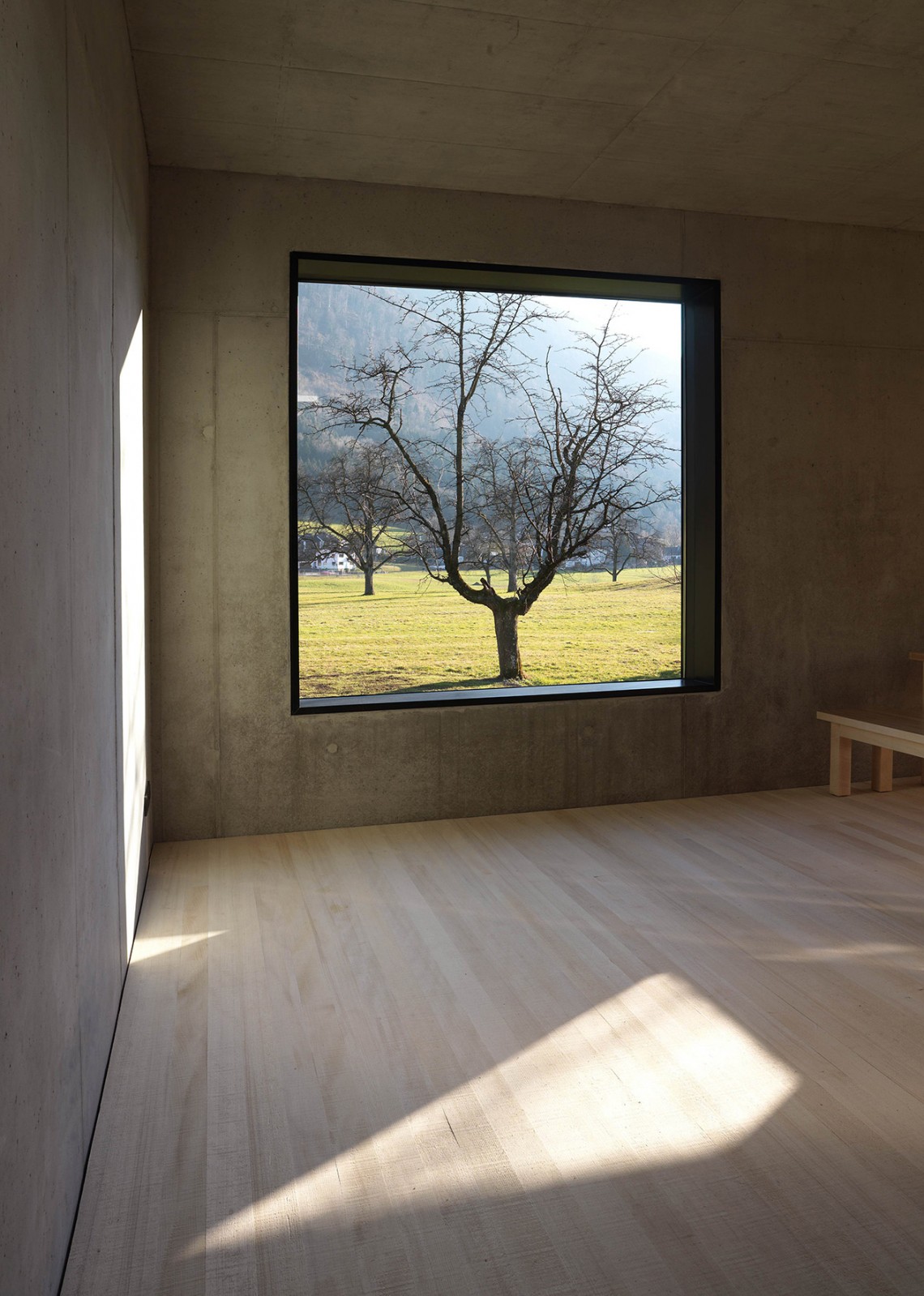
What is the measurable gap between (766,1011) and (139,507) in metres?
2.76

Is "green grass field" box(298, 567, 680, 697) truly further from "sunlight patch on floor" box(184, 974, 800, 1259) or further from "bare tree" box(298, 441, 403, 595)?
"sunlight patch on floor" box(184, 974, 800, 1259)

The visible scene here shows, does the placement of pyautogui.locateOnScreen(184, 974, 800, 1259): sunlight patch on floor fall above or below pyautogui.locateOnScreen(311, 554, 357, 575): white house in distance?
below

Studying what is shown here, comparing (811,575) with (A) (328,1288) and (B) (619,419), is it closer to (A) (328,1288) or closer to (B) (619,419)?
(B) (619,419)

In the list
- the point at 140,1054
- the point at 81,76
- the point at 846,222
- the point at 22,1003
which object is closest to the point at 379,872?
the point at 140,1054

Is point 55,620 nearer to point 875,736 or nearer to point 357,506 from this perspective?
point 357,506

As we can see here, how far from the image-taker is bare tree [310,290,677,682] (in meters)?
5.39

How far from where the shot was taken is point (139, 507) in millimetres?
3639

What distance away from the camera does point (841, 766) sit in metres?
5.15

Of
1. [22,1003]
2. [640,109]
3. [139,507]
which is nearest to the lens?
[22,1003]

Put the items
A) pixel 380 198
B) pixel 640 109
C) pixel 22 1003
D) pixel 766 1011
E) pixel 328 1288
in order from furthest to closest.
Answer: pixel 380 198
pixel 640 109
pixel 766 1011
pixel 328 1288
pixel 22 1003

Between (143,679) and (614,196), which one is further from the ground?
(614,196)

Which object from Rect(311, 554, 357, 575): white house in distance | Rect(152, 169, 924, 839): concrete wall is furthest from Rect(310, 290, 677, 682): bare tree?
Rect(152, 169, 924, 839): concrete wall

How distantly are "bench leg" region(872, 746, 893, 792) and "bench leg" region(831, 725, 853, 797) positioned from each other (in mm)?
229

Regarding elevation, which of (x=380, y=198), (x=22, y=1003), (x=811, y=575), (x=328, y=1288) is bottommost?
(x=328, y=1288)
